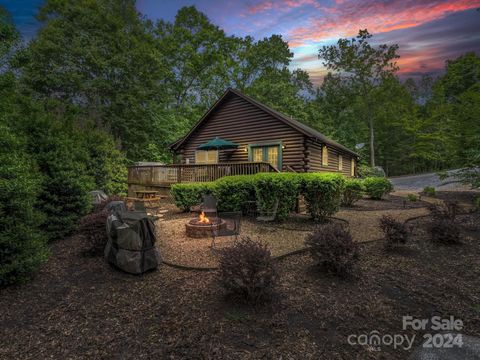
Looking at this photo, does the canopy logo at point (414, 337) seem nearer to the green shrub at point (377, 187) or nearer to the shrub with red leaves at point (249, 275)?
the shrub with red leaves at point (249, 275)

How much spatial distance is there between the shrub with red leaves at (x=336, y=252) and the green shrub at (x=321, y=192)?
3.46m

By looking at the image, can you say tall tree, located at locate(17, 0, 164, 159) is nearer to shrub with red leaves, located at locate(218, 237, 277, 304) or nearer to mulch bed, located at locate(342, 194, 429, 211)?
mulch bed, located at locate(342, 194, 429, 211)

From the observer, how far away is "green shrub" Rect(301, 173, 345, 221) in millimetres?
7738

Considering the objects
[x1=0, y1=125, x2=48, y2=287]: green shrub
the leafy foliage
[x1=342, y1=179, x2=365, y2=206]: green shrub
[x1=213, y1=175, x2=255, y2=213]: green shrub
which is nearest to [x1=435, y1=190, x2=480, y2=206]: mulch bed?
[x1=342, y1=179, x2=365, y2=206]: green shrub

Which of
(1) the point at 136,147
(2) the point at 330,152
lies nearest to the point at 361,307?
(2) the point at 330,152

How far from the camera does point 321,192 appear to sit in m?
7.91

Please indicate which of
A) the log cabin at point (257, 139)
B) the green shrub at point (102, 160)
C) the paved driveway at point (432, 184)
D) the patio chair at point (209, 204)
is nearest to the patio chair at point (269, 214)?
the patio chair at point (209, 204)

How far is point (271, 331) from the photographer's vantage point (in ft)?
9.39

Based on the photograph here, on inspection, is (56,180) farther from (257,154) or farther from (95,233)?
(257,154)

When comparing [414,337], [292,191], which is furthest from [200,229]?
[414,337]

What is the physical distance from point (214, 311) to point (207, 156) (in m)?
14.2

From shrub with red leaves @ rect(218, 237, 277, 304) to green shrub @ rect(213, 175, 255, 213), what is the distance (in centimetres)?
510

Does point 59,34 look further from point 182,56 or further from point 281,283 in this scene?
point 281,283

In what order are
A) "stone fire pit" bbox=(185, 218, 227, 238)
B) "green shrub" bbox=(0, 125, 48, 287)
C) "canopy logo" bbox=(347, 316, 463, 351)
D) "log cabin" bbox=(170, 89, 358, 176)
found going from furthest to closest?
1. "log cabin" bbox=(170, 89, 358, 176)
2. "stone fire pit" bbox=(185, 218, 227, 238)
3. "green shrub" bbox=(0, 125, 48, 287)
4. "canopy logo" bbox=(347, 316, 463, 351)
